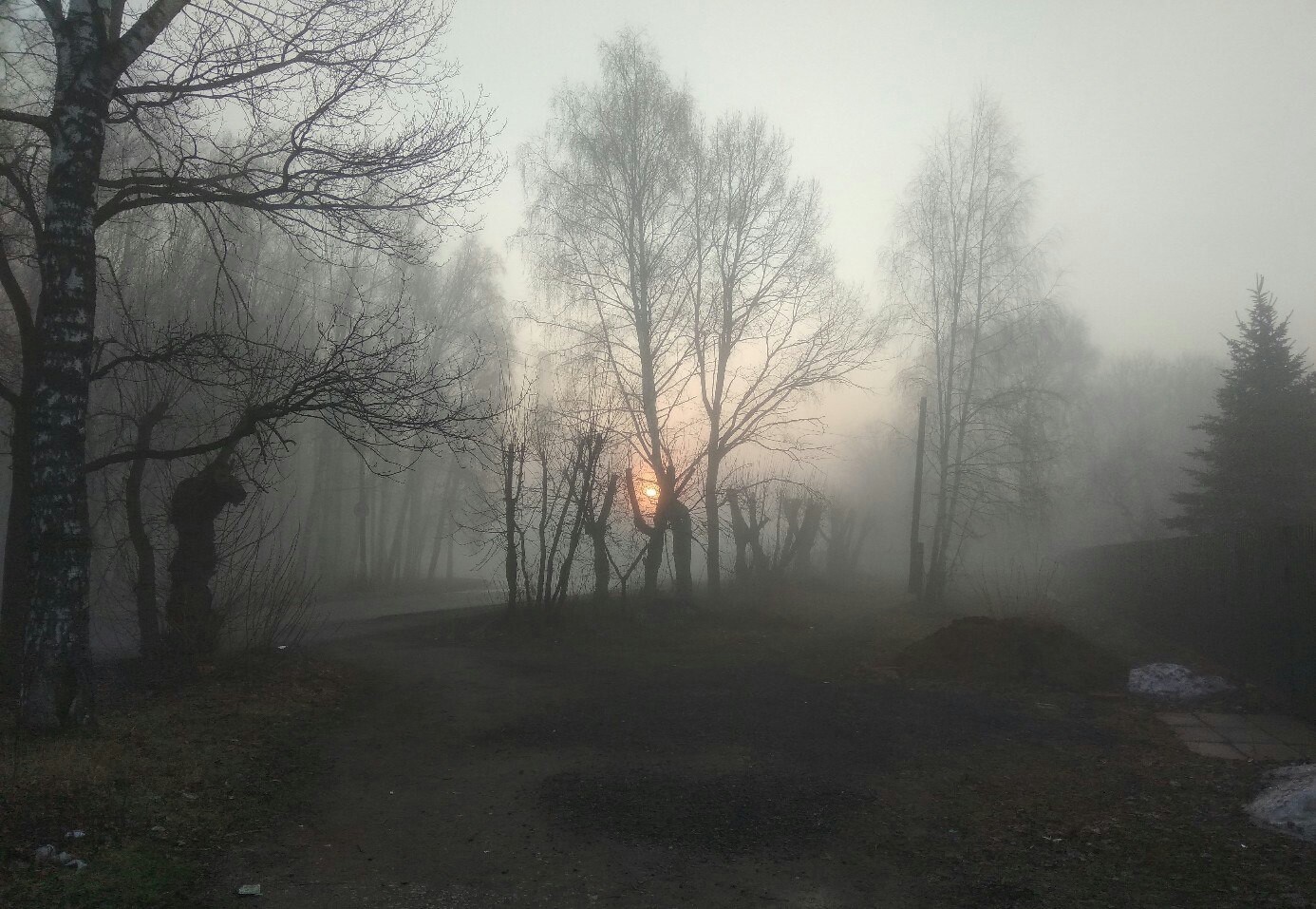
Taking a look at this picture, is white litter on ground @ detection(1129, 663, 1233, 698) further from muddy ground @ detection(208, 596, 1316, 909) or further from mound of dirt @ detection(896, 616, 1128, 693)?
muddy ground @ detection(208, 596, 1316, 909)

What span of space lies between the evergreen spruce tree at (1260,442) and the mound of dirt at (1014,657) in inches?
512

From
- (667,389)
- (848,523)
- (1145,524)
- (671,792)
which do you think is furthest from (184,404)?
(1145,524)

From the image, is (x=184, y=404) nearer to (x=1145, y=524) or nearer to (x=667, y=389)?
(x=667, y=389)

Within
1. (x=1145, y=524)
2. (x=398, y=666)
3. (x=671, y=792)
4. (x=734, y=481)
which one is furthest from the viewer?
(x=1145, y=524)

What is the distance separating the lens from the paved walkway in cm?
746

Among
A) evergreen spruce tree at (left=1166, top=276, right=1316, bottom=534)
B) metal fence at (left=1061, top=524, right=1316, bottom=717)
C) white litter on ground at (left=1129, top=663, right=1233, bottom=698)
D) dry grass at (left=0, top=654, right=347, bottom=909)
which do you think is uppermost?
evergreen spruce tree at (left=1166, top=276, right=1316, bottom=534)

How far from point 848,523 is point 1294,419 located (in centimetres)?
1524

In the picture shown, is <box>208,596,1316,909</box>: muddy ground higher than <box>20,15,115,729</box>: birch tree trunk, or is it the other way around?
<box>20,15,115,729</box>: birch tree trunk

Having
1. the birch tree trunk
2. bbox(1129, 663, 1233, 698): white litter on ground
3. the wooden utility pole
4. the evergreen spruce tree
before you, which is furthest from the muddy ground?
the evergreen spruce tree

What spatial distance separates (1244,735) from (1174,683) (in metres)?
2.25

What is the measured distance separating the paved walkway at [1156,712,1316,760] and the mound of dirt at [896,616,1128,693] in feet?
5.99

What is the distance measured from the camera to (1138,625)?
1641cm

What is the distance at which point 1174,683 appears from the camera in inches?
406

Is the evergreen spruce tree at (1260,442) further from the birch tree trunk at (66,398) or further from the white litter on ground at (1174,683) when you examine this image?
the birch tree trunk at (66,398)
